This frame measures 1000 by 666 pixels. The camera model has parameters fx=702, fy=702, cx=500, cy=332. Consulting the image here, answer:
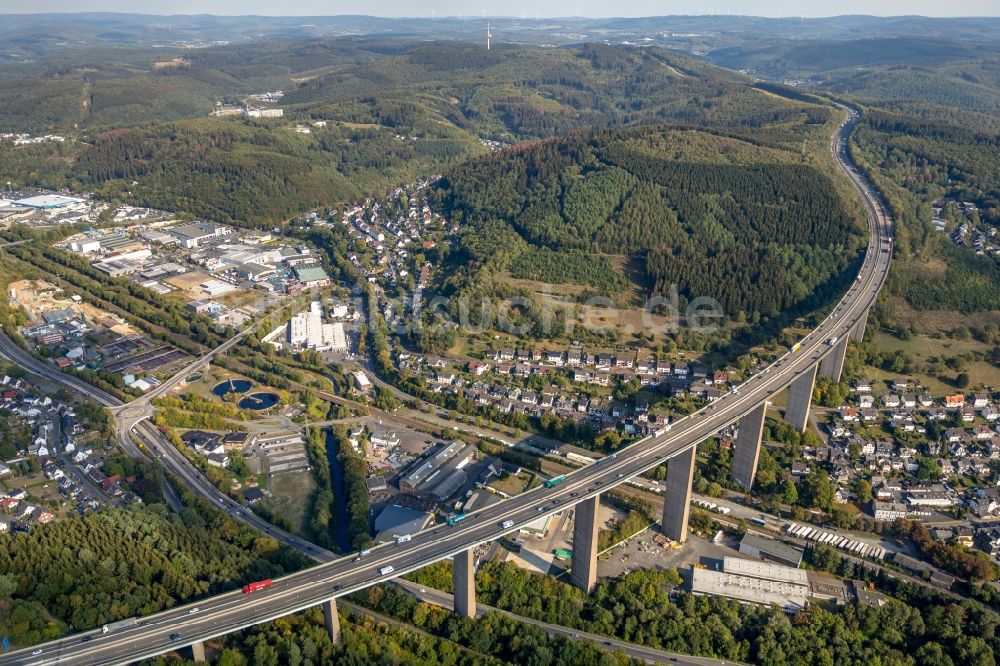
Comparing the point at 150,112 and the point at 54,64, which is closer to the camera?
the point at 150,112

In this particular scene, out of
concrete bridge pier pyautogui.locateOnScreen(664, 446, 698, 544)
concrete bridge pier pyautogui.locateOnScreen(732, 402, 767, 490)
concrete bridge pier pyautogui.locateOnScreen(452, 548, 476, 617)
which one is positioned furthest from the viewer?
concrete bridge pier pyautogui.locateOnScreen(732, 402, 767, 490)

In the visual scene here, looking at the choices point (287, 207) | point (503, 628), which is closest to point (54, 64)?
point (287, 207)

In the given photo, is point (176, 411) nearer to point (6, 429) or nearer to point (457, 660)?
point (6, 429)

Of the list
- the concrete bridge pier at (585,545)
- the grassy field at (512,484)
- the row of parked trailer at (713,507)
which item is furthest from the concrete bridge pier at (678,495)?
the grassy field at (512,484)

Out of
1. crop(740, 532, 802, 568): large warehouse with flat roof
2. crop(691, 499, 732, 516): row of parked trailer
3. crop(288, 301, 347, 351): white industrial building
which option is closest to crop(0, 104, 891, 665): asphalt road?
crop(691, 499, 732, 516): row of parked trailer

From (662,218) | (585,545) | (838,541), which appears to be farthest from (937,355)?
(585,545)

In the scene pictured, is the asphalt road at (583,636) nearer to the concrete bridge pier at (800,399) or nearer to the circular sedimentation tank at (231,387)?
the concrete bridge pier at (800,399)

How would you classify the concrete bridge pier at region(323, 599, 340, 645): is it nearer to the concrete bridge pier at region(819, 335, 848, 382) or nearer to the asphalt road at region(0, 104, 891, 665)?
the asphalt road at region(0, 104, 891, 665)
